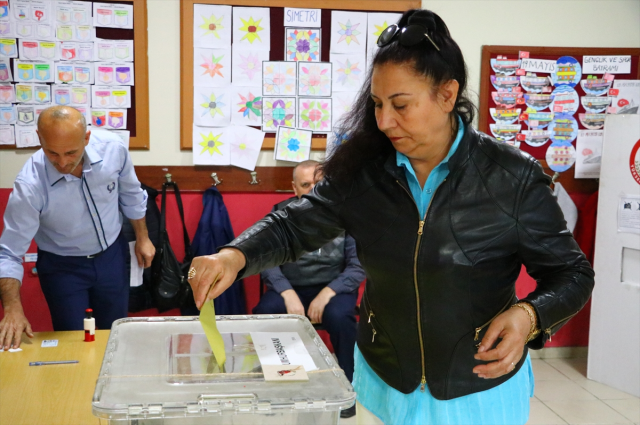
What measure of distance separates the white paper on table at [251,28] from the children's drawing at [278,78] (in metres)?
0.12

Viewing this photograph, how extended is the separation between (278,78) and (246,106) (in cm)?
27

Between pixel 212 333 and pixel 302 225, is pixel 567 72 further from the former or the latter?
pixel 212 333

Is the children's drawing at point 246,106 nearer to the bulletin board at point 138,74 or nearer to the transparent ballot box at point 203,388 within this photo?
the bulletin board at point 138,74

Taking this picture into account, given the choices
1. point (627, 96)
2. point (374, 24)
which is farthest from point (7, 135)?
point (627, 96)

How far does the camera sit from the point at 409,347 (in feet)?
4.89

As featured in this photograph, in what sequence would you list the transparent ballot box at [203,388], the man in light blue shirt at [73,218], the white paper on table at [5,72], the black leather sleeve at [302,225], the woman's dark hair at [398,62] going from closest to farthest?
the transparent ballot box at [203,388]
the woman's dark hair at [398,62]
the black leather sleeve at [302,225]
the man in light blue shirt at [73,218]
the white paper on table at [5,72]

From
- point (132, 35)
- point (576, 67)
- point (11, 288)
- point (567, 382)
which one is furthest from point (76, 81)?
point (567, 382)

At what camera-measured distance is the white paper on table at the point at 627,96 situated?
13.7 ft

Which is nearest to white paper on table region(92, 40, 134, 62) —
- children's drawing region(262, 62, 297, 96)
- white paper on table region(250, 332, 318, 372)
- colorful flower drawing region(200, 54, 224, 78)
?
colorful flower drawing region(200, 54, 224, 78)

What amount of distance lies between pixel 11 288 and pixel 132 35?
179 cm

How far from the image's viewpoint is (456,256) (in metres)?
1.41

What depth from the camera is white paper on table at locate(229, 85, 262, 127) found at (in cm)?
384

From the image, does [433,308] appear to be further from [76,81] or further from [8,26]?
[8,26]

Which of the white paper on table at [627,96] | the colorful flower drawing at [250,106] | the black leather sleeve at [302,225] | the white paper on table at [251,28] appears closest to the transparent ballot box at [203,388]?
the black leather sleeve at [302,225]
